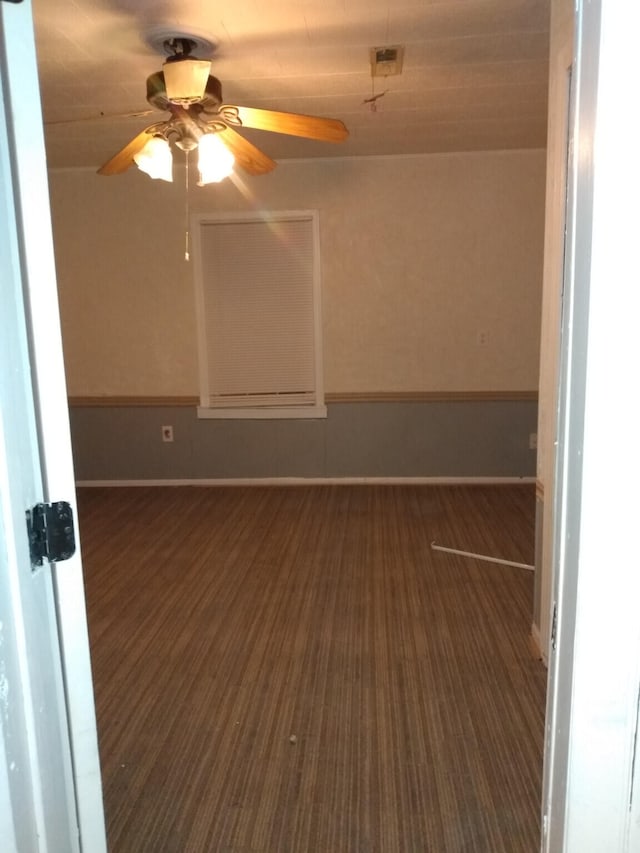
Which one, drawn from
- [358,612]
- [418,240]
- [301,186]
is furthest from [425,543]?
→ [301,186]

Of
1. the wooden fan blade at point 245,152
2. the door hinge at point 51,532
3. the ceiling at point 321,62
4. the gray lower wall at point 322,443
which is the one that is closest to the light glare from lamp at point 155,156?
the wooden fan blade at point 245,152

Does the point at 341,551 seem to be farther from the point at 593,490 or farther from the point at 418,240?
the point at 593,490

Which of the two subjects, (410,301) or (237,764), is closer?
(237,764)

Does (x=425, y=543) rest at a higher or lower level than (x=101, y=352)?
lower

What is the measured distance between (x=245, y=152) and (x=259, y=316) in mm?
1906

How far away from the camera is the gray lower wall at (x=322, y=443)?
4566 mm

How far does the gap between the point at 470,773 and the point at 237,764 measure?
70 centimetres

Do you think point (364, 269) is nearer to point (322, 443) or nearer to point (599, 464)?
point (322, 443)

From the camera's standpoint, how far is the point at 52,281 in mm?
920

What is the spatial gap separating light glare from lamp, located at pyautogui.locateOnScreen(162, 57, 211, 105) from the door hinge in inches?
66.1

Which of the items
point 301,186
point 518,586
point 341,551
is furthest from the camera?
point 301,186

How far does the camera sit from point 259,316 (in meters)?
4.50

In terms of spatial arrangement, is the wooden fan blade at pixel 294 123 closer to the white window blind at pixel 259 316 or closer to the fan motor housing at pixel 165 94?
the fan motor housing at pixel 165 94

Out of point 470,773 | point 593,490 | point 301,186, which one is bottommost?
point 470,773
